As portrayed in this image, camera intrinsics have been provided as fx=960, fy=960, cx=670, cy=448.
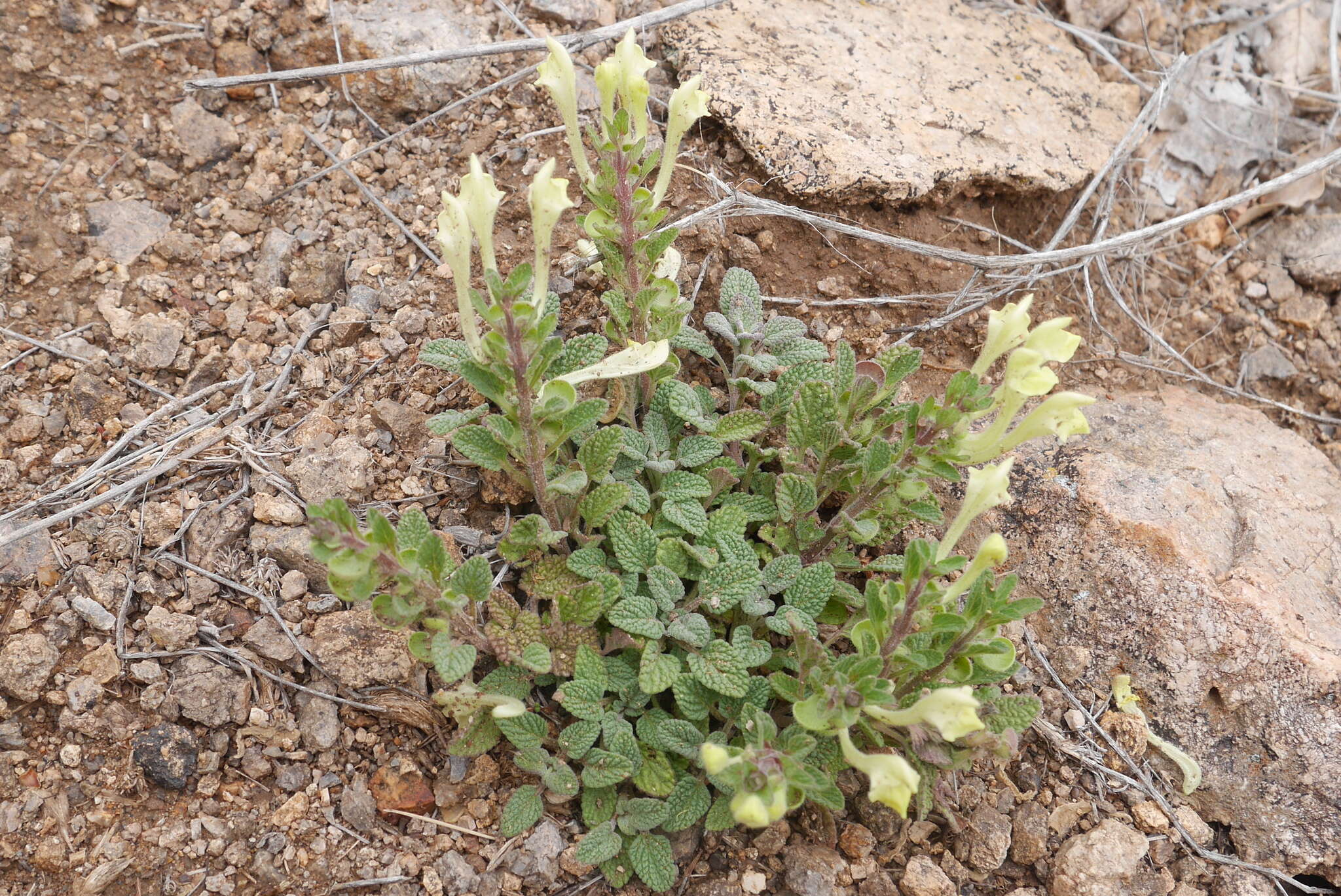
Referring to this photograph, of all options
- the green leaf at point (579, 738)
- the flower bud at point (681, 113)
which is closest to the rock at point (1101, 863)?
the green leaf at point (579, 738)

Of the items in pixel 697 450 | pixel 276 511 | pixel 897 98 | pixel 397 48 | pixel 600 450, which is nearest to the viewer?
pixel 600 450

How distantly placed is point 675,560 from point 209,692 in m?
1.42

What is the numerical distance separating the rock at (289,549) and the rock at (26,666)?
0.62 m

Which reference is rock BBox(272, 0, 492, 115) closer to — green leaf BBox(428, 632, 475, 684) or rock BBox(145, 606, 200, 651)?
rock BBox(145, 606, 200, 651)

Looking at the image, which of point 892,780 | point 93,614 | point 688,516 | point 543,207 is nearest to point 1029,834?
point 892,780

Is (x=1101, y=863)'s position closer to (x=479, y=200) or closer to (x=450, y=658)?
(x=450, y=658)

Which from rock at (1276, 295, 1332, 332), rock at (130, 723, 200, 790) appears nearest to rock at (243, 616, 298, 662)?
rock at (130, 723, 200, 790)

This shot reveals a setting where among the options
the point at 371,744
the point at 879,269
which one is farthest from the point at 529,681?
the point at 879,269

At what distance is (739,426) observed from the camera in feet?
10.5

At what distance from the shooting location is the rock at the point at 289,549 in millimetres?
3014

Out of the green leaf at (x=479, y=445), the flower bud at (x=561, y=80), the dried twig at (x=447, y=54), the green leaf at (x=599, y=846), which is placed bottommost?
the green leaf at (x=599, y=846)

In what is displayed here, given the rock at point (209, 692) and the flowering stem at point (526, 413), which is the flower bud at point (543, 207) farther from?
the rock at point (209, 692)

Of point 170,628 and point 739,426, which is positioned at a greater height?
point 739,426

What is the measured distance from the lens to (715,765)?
222 cm
